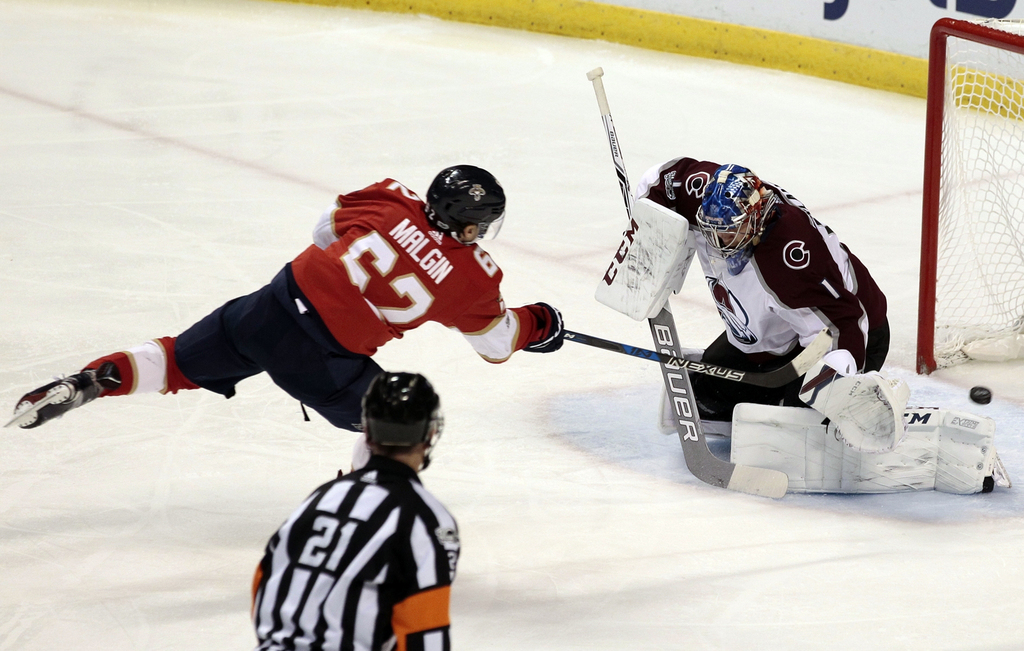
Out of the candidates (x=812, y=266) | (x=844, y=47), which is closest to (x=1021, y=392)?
(x=812, y=266)

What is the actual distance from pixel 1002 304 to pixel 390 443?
3128 mm

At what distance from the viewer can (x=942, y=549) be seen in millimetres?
2791

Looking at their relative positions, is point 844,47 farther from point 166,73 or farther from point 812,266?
point 812,266

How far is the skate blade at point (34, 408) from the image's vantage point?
2584 mm

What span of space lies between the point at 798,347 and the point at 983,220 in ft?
5.00

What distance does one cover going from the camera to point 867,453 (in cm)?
301

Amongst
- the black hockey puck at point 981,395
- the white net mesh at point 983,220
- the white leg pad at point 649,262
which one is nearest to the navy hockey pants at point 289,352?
the white leg pad at point 649,262

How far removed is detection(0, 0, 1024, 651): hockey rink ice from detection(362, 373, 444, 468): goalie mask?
96 cm


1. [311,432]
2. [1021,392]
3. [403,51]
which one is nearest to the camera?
[311,432]

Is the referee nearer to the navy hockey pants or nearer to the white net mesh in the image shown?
the navy hockey pants

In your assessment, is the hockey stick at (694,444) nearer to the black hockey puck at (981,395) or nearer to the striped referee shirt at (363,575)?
the black hockey puck at (981,395)

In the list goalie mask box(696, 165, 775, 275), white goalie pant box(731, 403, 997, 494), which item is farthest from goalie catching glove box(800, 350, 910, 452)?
goalie mask box(696, 165, 775, 275)

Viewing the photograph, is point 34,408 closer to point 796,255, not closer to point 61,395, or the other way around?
point 61,395

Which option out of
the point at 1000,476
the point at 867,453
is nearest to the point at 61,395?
the point at 867,453
